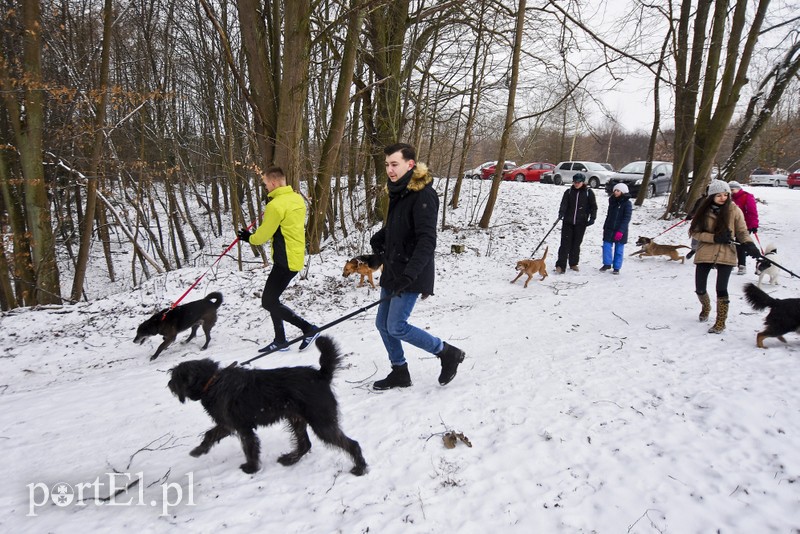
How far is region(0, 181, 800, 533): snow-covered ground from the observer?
2293mm

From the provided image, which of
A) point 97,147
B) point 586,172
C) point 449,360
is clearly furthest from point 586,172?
point 97,147

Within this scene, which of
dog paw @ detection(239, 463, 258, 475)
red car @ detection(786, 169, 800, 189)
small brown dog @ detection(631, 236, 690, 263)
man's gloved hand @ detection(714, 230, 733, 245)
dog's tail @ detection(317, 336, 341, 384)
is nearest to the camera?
dog's tail @ detection(317, 336, 341, 384)

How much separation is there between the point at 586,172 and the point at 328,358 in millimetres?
22963

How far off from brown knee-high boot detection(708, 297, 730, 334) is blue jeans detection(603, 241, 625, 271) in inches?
149

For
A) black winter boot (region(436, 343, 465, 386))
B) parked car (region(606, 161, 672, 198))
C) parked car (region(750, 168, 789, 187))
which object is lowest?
black winter boot (region(436, 343, 465, 386))

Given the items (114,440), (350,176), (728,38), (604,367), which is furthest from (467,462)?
(728,38)

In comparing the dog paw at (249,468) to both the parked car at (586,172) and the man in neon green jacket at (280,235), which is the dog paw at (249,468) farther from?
the parked car at (586,172)

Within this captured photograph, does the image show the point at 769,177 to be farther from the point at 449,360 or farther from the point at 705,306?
the point at 449,360

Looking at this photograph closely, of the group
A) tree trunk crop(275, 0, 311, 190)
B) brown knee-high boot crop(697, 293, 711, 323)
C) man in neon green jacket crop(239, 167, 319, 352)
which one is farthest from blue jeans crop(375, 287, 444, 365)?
tree trunk crop(275, 0, 311, 190)

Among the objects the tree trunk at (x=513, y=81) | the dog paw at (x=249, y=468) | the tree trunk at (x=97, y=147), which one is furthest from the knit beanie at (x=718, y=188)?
the tree trunk at (x=97, y=147)

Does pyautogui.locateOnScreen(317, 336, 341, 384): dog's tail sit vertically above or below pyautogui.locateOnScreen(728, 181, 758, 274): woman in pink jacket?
below

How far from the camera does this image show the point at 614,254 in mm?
8820

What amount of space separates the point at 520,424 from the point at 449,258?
745cm

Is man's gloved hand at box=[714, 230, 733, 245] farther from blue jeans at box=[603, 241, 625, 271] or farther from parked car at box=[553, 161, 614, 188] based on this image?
parked car at box=[553, 161, 614, 188]
